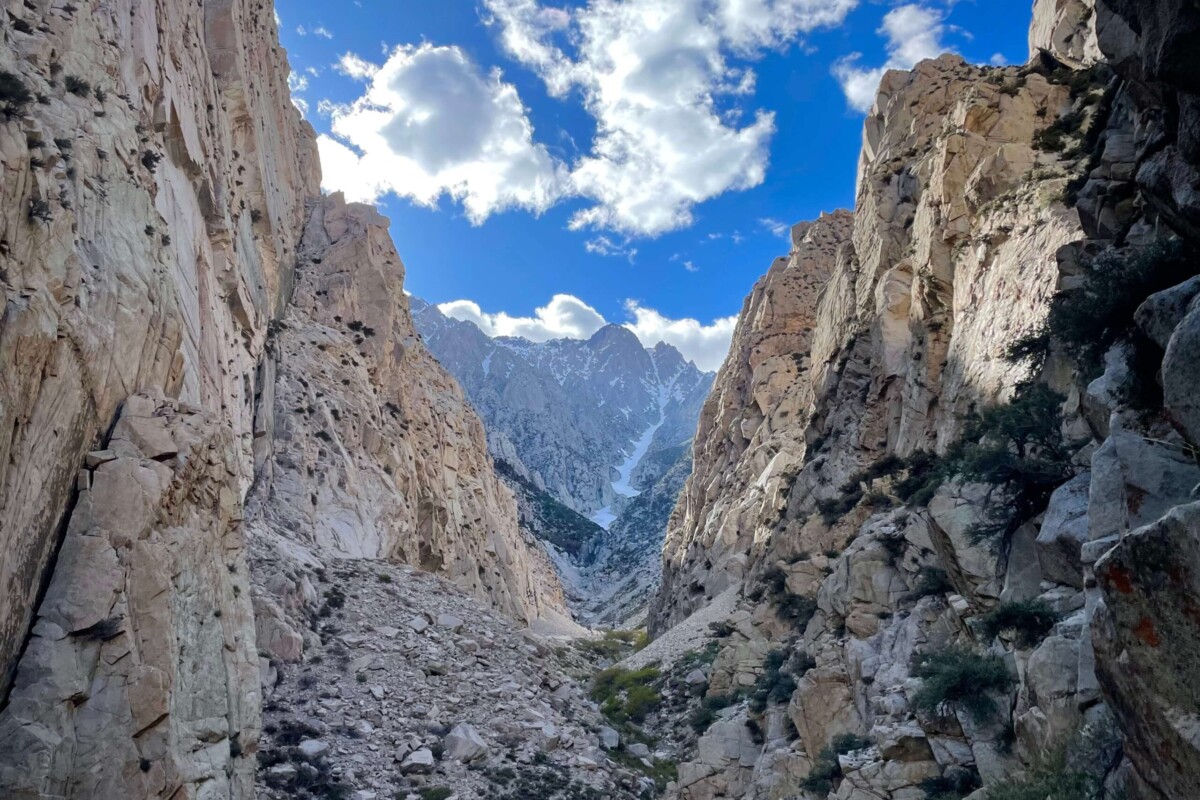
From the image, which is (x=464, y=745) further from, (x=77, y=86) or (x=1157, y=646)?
(x=77, y=86)

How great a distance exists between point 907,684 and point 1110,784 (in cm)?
792

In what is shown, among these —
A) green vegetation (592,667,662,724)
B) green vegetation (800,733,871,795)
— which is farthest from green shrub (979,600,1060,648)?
green vegetation (592,667,662,724)

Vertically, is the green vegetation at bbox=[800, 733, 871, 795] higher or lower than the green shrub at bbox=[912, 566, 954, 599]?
lower

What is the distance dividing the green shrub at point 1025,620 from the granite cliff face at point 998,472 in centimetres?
4

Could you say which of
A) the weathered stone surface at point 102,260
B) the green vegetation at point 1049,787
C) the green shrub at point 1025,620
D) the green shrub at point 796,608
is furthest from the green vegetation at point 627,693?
the green vegetation at point 1049,787

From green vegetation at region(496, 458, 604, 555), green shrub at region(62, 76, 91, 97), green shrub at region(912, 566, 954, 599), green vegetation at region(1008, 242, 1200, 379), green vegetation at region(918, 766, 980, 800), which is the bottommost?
green vegetation at region(918, 766, 980, 800)

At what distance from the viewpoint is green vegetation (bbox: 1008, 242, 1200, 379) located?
880 centimetres

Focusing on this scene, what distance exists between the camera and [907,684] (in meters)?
14.1

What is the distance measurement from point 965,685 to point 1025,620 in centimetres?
162

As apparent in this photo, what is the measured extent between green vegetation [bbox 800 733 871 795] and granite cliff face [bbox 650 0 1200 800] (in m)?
0.08

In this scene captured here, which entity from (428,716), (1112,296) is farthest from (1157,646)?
(428,716)

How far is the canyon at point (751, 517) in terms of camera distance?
8.30 metres

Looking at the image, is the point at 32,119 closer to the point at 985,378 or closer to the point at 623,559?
the point at 985,378

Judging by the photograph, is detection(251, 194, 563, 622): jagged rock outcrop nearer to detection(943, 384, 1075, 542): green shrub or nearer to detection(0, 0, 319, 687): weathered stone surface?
detection(0, 0, 319, 687): weathered stone surface
